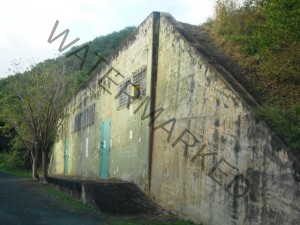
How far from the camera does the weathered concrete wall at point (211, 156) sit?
584 centimetres

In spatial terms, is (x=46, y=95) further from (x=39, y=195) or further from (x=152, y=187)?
(x=152, y=187)

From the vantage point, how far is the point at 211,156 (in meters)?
7.50

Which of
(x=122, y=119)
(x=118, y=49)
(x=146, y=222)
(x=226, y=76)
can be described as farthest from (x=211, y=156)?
(x=118, y=49)

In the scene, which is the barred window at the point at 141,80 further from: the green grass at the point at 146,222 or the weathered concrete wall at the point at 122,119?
the green grass at the point at 146,222

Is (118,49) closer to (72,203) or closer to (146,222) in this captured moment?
(72,203)

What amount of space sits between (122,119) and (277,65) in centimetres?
651

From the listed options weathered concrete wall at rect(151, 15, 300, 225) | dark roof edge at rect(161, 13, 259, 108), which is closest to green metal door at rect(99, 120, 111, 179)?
weathered concrete wall at rect(151, 15, 300, 225)

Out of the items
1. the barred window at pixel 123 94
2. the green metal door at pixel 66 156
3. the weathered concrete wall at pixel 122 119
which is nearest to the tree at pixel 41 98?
the weathered concrete wall at pixel 122 119

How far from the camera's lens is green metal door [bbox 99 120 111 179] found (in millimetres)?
14898

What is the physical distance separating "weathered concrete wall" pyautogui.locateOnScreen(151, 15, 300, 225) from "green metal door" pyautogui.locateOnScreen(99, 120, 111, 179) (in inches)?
192

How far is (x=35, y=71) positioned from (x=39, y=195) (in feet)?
31.4

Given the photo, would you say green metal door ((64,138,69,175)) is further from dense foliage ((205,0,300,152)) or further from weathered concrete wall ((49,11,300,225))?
dense foliage ((205,0,300,152))

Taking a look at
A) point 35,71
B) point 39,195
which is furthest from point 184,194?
point 35,71

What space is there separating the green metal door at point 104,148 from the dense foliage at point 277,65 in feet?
21.6
